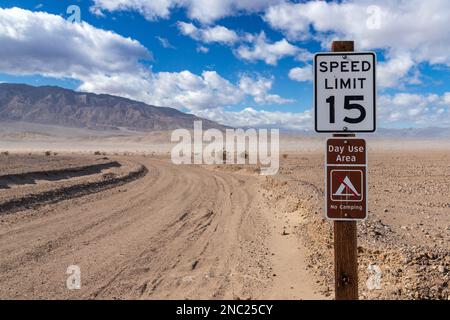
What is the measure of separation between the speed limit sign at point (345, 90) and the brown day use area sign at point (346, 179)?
0.15 m

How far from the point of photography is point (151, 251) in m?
8.34

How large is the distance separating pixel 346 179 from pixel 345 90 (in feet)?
2.46

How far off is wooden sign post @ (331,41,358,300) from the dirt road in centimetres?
258

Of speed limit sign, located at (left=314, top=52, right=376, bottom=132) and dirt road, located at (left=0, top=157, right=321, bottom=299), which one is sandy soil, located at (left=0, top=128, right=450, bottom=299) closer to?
dirt road, located at (left=0, top=157, right=321, bottom=299)

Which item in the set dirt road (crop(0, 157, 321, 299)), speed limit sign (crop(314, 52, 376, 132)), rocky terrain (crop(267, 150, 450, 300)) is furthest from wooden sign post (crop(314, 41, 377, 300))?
dirt road (crop(0, 157, 321, 299))

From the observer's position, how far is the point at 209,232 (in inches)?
399

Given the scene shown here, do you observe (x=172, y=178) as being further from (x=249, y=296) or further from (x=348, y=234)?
(x=348, y=234)

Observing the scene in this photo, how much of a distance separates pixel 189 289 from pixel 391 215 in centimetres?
616

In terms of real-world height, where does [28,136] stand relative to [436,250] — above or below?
above

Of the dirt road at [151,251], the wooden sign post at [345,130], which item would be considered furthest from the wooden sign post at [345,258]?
the dirt road at [151,251]

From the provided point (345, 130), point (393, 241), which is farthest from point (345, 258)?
point (393, 241)

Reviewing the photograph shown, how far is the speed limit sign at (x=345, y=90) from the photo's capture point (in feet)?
11.4

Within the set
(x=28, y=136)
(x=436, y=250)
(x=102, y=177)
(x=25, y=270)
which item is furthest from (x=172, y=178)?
(x=28, y=136)

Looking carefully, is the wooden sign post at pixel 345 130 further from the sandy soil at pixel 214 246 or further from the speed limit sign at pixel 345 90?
the sandy soil at pixel 214 246
